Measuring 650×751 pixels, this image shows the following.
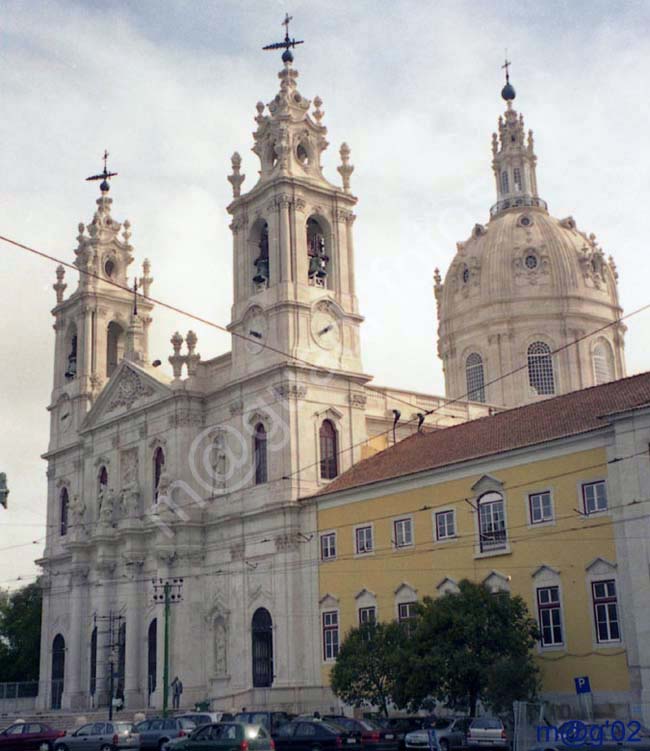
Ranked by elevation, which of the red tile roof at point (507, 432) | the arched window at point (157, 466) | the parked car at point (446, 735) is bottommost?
A: the parked car at point (446, 735)

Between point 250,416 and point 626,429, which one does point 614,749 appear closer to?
point 626,429

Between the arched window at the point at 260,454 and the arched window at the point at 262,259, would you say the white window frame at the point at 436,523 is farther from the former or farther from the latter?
the arched window at the point at 262,259

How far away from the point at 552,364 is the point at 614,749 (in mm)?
46641

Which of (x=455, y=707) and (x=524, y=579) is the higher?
(x=524, y=579)

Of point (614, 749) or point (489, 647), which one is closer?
point (614, 749)

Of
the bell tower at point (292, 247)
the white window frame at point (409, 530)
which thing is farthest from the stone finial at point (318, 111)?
the white window frame at point (409, 530)

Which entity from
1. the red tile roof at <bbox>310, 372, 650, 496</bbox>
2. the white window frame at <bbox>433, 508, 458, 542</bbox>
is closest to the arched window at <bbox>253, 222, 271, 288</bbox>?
the red tile roof at <bbox>310, 372, 650, 496</bbox>

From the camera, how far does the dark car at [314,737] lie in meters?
31.1

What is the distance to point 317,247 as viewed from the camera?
180 feet

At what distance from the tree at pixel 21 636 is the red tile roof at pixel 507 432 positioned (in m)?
31.8

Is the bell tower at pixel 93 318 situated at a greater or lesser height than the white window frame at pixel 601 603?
greater

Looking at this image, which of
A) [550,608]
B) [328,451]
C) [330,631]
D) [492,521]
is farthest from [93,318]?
[550,608]

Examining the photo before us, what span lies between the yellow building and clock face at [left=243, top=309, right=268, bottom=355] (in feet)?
26.6

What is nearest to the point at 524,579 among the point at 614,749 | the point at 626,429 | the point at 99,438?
the point at 626,429
